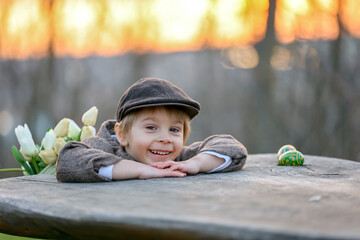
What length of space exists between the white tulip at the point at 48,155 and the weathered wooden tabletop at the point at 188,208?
8.3 inches

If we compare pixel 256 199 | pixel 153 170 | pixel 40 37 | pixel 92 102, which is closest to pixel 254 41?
pixel 92 102

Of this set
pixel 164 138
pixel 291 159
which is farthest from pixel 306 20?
pixel 164 138

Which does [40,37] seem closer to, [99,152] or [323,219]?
[99,152]

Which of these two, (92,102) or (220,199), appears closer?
(220,199)

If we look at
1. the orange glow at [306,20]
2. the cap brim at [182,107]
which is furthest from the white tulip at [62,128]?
the orange glow at [306,20]

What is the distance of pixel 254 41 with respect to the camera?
3660mm

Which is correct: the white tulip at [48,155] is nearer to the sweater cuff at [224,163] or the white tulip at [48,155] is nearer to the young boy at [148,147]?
the young boy at [148,147]

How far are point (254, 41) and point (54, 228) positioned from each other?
2.82 metres

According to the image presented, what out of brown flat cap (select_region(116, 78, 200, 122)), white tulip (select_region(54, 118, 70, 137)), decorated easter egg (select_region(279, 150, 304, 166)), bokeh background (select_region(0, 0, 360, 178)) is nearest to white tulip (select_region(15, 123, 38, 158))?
white tulip (select_region(54, 118, 70, 137))

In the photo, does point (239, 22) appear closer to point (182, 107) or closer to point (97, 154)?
point (182, 107)

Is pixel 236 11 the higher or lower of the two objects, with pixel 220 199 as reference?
higher

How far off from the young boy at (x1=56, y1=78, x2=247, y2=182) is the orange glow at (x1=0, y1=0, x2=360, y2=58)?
6.08ft

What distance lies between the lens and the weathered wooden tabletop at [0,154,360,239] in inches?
36.9

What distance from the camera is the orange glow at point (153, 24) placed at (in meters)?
3.45
